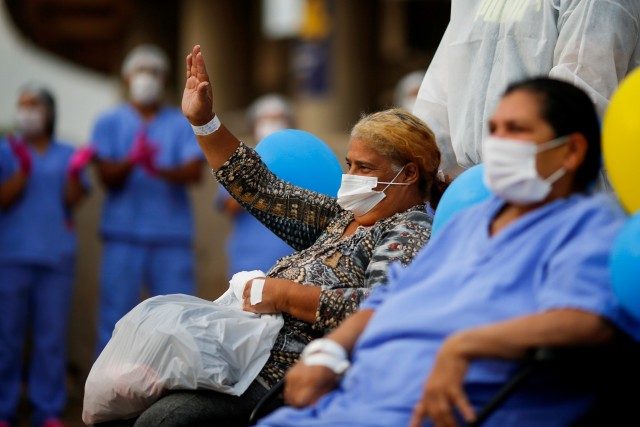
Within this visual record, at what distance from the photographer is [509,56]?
3.70 m

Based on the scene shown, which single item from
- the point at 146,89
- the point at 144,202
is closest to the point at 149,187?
the point at 144,202

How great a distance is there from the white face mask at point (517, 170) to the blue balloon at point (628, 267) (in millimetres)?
245

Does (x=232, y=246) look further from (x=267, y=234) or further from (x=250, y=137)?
(x=250, y=137)

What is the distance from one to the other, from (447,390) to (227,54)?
15.0 metres

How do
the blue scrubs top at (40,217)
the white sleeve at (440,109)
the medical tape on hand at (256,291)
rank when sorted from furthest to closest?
the blue scrubs top at (40,217), the white sleeve at (440,109), the medical tape on hand at (256,291)

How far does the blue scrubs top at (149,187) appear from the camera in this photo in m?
7.37

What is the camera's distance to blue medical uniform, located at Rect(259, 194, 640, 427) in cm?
253

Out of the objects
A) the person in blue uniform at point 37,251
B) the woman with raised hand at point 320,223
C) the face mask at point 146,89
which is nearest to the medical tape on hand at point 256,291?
the woman with raised hand at point 320,223

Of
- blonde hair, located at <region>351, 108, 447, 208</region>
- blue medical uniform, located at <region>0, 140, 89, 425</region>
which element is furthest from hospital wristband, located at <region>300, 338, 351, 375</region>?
blue medical uniform, located at <region>0, 140, 89, 425</region>

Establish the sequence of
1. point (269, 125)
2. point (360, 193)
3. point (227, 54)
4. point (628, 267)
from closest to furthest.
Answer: point (628, 267) < point (360, 193) < point (269, 125) < point (227, 54)

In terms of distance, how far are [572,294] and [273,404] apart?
1.19 metres

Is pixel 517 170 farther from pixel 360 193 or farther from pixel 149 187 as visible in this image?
pixel 149 187

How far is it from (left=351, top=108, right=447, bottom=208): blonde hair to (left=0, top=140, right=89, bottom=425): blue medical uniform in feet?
12.7

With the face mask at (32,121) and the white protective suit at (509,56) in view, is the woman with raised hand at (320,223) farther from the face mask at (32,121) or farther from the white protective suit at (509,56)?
the face mask at (32,121)
